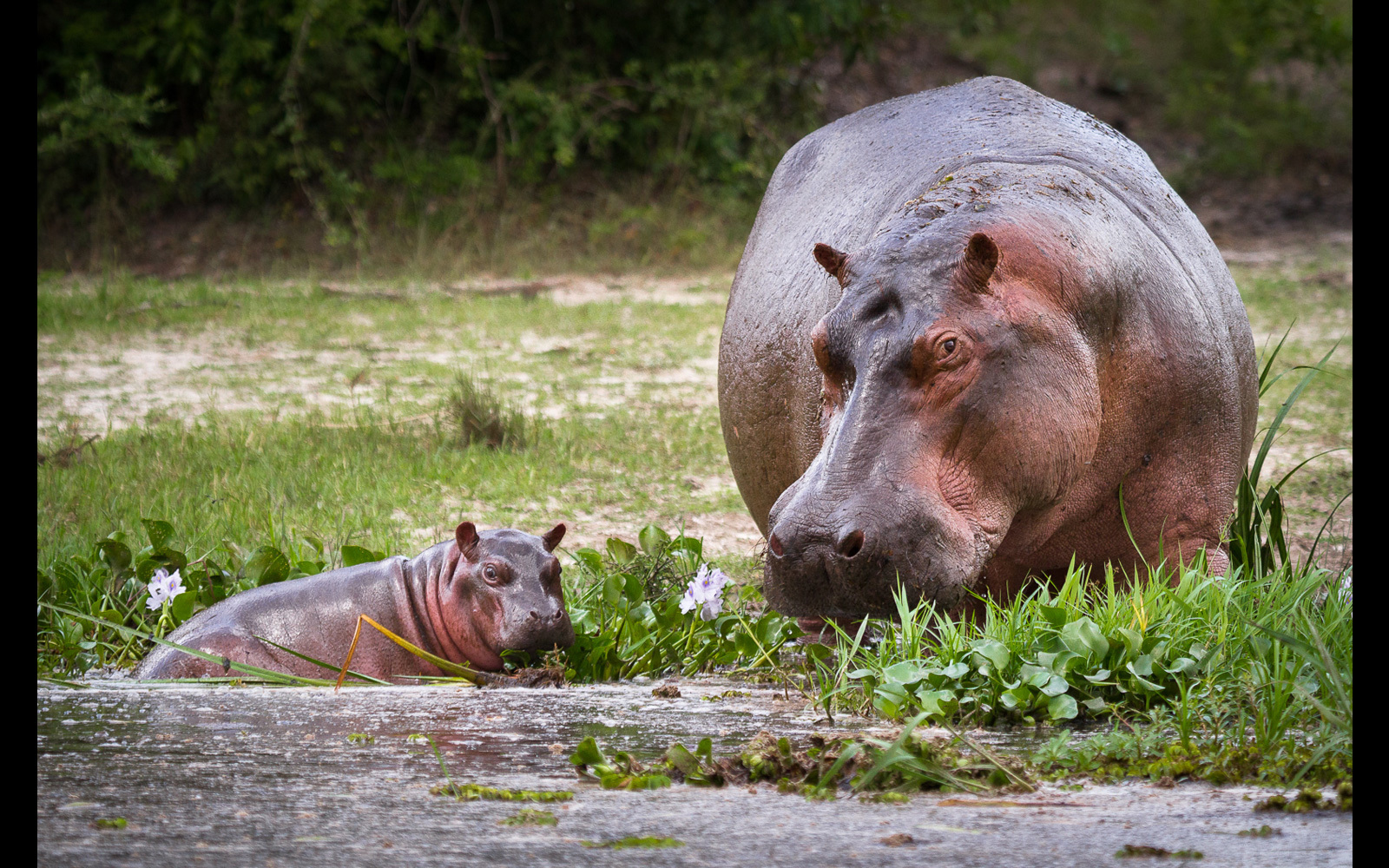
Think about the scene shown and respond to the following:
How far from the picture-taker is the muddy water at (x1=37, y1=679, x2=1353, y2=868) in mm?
1830

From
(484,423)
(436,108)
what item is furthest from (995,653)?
(436,108)

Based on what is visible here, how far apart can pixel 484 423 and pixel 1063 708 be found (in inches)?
169

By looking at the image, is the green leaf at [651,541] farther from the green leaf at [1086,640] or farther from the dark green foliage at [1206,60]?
the dark green foliage at [1206,60]

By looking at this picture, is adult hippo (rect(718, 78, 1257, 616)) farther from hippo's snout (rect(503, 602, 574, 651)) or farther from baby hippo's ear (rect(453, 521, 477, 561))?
baby hippo's ear (rect(453, 521, 477, 561))

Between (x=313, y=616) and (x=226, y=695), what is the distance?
715 millimetres

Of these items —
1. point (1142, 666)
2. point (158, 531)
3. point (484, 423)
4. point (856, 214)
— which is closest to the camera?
point (1142, 666)

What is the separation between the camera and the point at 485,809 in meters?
2.06

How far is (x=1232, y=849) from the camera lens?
6.11 ft

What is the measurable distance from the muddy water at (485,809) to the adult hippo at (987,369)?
1.71 ft

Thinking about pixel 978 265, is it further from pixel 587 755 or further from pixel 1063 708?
pixel 587 755

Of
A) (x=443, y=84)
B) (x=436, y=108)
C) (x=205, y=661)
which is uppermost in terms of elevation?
(x=443, y=84)

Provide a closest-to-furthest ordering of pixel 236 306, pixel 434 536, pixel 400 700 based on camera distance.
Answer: pixel 400 700
pixel 434 536
pixel 236 306
